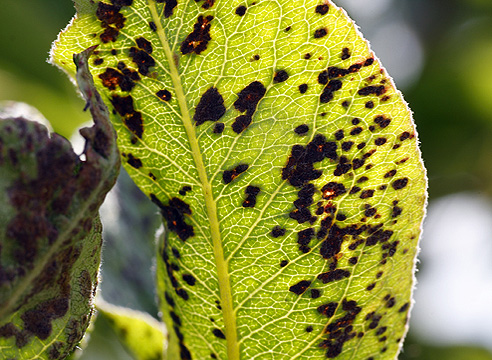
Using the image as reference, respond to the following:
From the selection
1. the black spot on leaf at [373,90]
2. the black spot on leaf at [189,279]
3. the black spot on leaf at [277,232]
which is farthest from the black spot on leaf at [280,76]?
the black spot on leaf at [189,279]

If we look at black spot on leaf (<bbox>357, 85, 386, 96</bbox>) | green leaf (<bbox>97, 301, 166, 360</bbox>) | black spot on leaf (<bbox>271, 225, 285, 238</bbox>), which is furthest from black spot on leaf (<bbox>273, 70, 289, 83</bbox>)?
green leaf (<bbox>97, 301, 166, 360</bbox>)

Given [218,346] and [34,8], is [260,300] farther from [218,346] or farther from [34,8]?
[34,8]

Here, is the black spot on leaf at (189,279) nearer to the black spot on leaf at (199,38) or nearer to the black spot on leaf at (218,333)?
the black spot on leaf at (218,333)

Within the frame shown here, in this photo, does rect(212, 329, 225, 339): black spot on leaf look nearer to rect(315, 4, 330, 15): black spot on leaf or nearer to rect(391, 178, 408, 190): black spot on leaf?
rect(391, 178, 408, 190): black spot on leaf

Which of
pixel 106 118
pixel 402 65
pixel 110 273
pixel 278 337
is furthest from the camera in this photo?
pixel 402 65

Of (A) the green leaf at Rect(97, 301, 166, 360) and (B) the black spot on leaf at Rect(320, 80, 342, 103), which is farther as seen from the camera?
(A) the green leaf at Rect(97, 301, 166, 360)

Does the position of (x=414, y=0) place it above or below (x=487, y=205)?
above

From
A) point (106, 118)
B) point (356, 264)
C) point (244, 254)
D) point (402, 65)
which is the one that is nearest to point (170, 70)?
point (106, 118)
